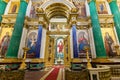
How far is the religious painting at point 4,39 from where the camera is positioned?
938 centimetres

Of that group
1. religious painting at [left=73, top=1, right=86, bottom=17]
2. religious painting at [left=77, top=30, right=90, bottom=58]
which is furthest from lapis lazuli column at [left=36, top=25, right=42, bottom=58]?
religious painting at [left=73, top=1, right=86, bottom=17]

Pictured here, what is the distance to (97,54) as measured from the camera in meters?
8.66

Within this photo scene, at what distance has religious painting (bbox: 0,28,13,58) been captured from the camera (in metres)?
9.38

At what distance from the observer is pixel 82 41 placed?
995cm

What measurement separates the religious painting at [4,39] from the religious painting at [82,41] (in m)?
6.46

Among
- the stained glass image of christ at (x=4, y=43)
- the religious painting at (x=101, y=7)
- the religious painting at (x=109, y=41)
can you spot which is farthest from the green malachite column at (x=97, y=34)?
the stained glass image of christ at (x=4, y=43)

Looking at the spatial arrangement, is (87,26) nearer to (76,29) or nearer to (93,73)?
(76,29)

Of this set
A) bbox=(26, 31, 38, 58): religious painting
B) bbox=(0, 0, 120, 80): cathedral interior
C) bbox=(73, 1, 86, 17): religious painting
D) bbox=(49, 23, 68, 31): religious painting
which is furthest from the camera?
bbox=(49, 23, 68, 31): religious painting

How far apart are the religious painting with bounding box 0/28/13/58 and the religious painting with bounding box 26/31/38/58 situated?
1761 millimetres

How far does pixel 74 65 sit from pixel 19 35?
5.36 metres

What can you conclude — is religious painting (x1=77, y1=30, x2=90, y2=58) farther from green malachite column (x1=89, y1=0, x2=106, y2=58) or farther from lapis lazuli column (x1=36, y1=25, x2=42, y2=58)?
lapis lazuli column (x1=36, y1=25, x2=42, y2=58)

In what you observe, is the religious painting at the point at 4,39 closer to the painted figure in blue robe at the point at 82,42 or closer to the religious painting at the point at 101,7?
the painted figure in blue robe at the point at 82,42

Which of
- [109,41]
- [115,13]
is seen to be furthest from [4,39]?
[115,13]

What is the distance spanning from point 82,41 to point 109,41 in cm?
242
